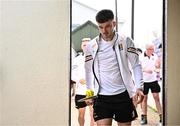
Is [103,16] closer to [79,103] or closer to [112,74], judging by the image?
[112,74]

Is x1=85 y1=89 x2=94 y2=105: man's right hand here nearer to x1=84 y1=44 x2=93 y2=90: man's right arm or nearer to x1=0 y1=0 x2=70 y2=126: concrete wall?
x1=84 y1=44 x2=93 y2=90: man's right arm

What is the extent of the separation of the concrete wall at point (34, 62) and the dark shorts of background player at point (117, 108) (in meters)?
0.32

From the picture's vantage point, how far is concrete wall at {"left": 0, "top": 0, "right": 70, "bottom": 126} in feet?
8.57

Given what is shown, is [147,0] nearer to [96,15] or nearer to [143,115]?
[96,15]

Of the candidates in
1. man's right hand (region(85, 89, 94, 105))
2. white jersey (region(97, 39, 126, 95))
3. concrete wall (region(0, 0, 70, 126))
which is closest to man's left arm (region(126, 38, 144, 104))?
white jersey (region(97, 39, 126, 95))

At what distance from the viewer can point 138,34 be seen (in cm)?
261

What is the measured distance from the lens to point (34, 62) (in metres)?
2.63

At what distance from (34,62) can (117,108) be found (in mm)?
909

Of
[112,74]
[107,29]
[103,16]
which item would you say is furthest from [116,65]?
[103,16]

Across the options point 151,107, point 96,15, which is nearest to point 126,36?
point 96,15

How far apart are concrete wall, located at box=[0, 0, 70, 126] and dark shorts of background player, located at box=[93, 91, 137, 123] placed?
1.06 feet

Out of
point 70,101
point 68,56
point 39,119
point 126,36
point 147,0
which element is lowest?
point 39,119

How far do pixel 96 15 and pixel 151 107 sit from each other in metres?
1.02

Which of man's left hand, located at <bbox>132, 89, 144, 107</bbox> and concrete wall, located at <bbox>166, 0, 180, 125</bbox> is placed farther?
concrete wall, located at <bbox>166, 0, 180, 125</bbox>
